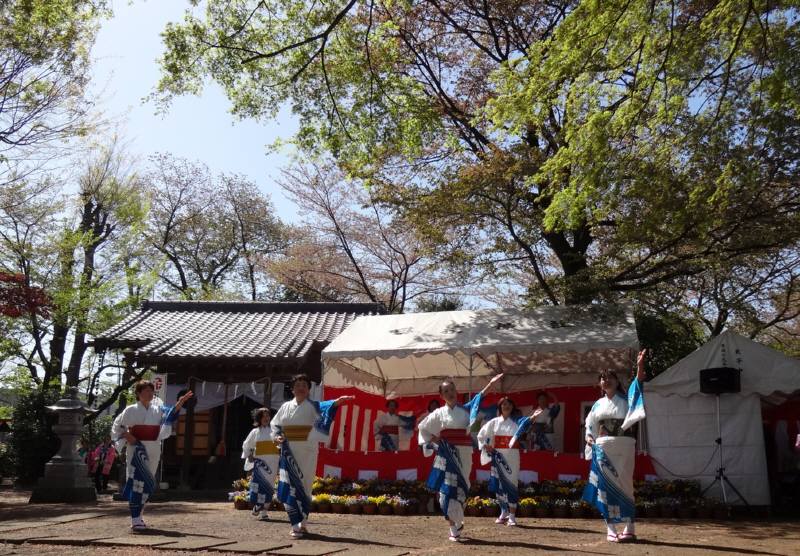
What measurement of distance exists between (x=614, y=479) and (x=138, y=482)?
Answer: 4591 mm

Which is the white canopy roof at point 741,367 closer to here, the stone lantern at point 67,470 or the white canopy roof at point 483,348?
the white canopy roof at point 483,348

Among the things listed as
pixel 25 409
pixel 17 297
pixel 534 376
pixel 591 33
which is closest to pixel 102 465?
pixel 25 409

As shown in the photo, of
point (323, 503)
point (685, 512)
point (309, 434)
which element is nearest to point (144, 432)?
point (309, 434)

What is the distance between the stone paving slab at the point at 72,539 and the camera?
6118 millimetres

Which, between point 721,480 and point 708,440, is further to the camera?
point 708,440

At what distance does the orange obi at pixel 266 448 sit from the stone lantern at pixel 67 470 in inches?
169

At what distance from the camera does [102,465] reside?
55.4 feet

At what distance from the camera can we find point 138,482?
7246 millimetres

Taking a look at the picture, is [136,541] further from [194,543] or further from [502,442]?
[502,442]

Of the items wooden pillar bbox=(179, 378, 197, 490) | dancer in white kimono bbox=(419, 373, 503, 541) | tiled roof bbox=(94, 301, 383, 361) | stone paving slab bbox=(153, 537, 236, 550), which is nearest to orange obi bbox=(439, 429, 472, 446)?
dancer in white kimono bbox=(419, 373, 503, 541)

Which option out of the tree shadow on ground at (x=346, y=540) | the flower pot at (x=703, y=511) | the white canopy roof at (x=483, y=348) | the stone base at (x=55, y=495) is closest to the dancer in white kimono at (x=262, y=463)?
the tree shadow on ground at (x=346, y=540)

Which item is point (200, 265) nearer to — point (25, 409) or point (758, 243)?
point (25, 409)

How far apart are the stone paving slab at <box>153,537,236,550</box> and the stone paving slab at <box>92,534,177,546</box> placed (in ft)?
0.32

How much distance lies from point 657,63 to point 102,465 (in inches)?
Answer: 568
